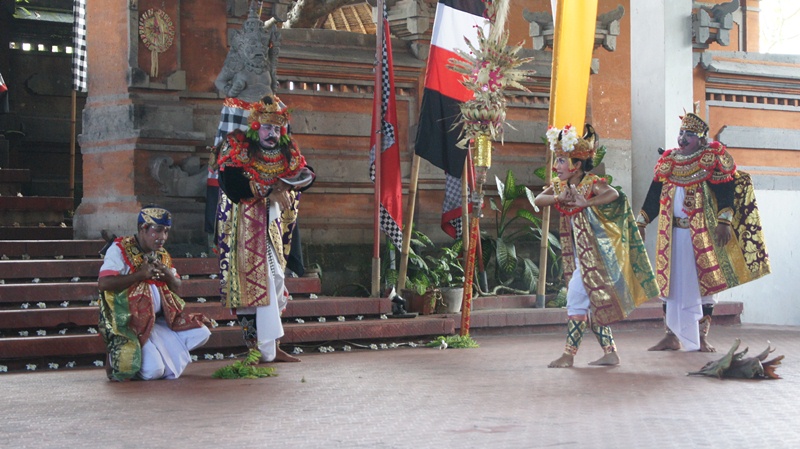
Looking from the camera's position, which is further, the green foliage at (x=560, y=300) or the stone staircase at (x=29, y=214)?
the green foliage at (x=560, y=300)

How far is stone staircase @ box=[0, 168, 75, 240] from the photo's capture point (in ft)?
38.9

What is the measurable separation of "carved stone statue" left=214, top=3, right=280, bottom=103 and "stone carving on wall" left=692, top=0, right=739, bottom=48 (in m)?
6.03

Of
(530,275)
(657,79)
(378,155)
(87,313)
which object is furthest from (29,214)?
(657,79)

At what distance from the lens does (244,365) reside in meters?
8.13

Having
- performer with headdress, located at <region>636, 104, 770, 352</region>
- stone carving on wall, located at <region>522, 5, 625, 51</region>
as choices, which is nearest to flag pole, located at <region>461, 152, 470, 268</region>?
performer with headdress, located at <region>636, 104, 770, 352</region>

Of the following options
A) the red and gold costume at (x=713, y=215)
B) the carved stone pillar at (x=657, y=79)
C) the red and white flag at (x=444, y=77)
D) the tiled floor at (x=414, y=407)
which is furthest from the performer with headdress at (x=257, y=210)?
the carved stone pillar at (x=657, y=79)

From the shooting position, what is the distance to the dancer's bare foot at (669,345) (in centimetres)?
1023

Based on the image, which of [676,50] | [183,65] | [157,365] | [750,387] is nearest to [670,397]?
[750,387]

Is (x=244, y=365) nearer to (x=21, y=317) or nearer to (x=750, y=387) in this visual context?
(x=21, y=317)

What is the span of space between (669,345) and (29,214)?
707cm

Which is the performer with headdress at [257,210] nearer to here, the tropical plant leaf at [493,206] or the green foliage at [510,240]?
the green foliage at [510,240]

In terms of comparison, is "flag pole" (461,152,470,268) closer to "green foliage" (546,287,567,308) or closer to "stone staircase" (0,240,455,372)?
"stone staircase" (0,240,455,372)

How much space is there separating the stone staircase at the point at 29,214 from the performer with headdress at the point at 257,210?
4.07 metres

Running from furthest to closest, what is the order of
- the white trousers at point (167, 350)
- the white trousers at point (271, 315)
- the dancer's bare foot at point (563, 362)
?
the dancer's bare foot at point (563, 362) < the white trousers at point (271, 315) < the white trousers at point (167, 350)
